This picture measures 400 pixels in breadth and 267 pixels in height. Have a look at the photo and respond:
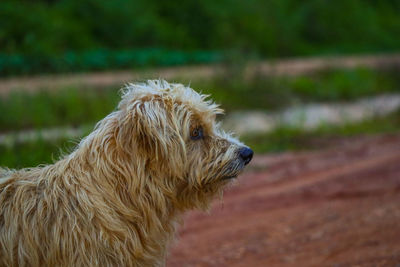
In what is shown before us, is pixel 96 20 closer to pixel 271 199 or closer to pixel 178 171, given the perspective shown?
pixel 271 199

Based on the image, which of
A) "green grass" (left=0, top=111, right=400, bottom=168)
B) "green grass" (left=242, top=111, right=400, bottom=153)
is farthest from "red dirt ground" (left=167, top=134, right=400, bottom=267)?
"green grass" (left=242, top=111, right=400, bottom=153)

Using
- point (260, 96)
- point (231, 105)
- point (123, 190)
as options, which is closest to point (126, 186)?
point (123, 190)

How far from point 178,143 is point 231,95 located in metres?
16.2

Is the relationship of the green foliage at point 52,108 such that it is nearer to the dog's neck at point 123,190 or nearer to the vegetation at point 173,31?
the vegetation at point 173,31

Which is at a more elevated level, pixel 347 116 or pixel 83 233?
pixel 347 116

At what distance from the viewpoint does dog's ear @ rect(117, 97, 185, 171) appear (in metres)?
4.40

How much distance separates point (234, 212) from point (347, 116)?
43.8 ft

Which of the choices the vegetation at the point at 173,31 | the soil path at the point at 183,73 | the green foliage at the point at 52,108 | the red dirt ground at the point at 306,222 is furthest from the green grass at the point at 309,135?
the red dirt ground at the point at 306,222

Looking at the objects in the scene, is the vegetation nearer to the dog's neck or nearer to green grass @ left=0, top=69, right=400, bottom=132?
green grass @ left=0, top=69, right=400, bottom=132

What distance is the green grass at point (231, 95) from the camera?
1536cm

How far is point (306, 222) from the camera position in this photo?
25.0 feet

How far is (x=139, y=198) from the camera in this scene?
4.33 metres

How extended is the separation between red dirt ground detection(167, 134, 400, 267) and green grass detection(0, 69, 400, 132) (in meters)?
2.06

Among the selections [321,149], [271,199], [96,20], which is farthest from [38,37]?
[271,199]
